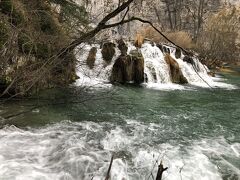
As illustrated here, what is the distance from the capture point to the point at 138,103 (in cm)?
1038

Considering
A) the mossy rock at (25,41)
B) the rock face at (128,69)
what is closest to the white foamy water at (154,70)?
the rock face at (128,69)

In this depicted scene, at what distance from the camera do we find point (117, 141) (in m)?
6.43

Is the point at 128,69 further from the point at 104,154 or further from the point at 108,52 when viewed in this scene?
the point at 104,154

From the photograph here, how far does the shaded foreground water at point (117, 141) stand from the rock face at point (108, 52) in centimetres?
539

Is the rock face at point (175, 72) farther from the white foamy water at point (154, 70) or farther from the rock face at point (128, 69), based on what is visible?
the rock face at point (128, 69)

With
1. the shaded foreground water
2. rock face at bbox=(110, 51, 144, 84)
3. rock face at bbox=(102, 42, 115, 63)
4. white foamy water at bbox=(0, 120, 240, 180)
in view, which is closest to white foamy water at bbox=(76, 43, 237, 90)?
rock face at bbox=(102, 42, 115, 63)

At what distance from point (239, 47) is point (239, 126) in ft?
87.1

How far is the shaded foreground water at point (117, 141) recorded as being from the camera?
5082 mm

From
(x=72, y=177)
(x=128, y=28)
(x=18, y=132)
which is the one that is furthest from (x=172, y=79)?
(x=128, y=28)

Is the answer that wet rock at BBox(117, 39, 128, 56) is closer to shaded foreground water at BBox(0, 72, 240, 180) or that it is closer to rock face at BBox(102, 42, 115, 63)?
rock face at BBox(102, 42, 115, 63)

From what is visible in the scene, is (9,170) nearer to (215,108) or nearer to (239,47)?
(215,108)

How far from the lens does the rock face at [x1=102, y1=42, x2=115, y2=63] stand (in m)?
15.1

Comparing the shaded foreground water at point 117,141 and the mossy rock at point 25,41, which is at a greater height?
the mossy rock at point 25,41

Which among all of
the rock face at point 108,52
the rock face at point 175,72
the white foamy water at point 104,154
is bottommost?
the white foamy water at point 104,154
